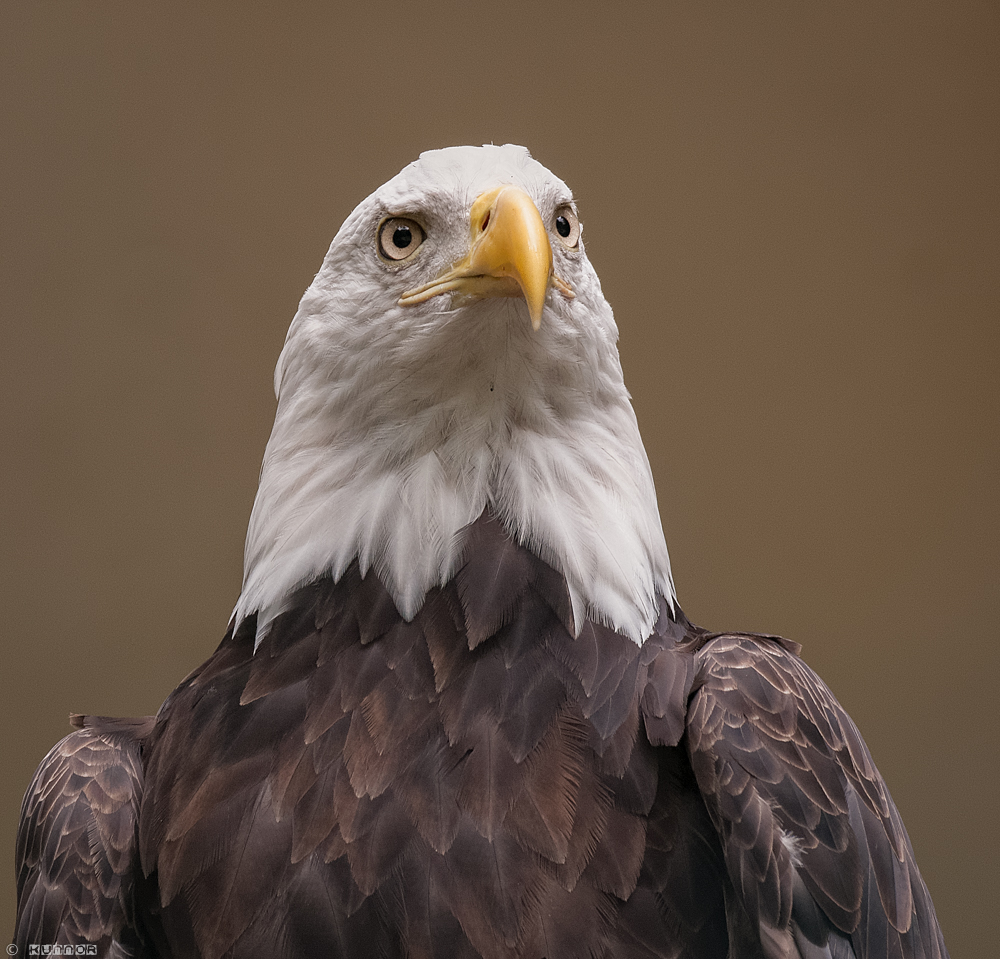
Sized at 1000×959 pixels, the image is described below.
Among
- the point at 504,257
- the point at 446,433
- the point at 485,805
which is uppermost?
the point at 504,257

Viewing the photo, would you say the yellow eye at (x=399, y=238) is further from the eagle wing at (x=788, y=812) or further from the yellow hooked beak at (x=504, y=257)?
the eagle wing at (x=788, y=812)

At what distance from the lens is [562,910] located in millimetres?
1460

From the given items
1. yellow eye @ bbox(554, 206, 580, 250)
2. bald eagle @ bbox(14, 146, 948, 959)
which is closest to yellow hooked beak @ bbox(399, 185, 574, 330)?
bald eagle @ bbox(14, 146, 948, 959)

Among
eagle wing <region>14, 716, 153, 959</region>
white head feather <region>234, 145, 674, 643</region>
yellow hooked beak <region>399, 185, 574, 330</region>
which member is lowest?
eagle wing <region>14, 716, 153, 959</region>

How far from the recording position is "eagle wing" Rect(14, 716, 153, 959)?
1.64 metres

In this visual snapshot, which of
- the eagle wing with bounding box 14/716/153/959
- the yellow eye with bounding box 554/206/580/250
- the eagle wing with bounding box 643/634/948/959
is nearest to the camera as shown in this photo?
the eagle wing with bounding box 643/634/948/959

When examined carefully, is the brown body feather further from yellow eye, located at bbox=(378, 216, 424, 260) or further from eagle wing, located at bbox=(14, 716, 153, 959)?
yellow eye, located at bbox=(378, 216, 424, 260)

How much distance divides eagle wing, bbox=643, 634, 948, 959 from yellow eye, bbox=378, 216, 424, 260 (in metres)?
0.76

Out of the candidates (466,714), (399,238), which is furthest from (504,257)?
(466,714)

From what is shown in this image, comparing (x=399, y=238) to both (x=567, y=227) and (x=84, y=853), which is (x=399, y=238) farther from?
(x=84, y=853)

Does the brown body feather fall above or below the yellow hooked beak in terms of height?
below

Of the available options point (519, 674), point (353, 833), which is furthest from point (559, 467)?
point (353, 833)

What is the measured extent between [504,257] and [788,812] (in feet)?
2.85

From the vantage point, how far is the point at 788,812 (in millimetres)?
1486
